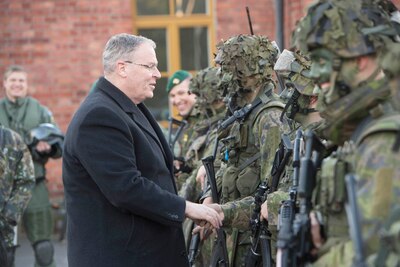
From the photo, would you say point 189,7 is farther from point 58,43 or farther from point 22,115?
point 22,115

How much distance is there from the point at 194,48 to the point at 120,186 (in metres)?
7.85

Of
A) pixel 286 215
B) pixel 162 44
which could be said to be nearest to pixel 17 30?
pixel 162 44

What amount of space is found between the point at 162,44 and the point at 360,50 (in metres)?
8.95

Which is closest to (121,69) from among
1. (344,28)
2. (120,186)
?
(120,186)

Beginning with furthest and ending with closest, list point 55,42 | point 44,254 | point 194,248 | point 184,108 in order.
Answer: point 55,42 → point 184,108 → point 44,254 → point 194,248

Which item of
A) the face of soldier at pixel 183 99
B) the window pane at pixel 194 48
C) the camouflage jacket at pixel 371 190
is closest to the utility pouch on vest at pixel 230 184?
the camouflage jacket at pixel 371 190

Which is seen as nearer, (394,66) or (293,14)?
(394,66)

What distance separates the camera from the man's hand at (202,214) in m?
4.65

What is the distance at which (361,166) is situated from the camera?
3.07 m

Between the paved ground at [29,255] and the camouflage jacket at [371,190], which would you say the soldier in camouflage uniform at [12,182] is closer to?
the paved ground at [29,255]

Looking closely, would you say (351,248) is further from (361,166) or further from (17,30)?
(17,30)

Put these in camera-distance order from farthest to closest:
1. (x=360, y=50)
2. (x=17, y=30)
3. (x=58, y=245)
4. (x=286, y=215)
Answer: (x=17, y=30) < (x=58, y=245) < (x=286, y=215) < (x=360, y=50)

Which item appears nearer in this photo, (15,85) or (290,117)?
(290,117)

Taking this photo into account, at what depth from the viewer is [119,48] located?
4.77m
